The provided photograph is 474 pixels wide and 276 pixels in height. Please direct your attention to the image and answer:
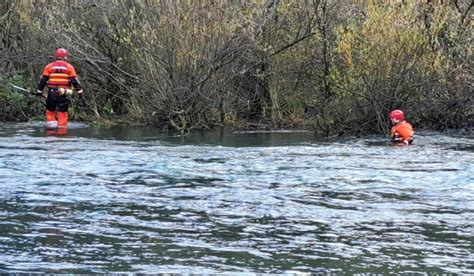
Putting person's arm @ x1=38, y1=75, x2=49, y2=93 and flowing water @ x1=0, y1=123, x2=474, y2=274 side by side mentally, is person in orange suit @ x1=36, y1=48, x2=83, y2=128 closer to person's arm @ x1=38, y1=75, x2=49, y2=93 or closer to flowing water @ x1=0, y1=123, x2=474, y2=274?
person's arm @ x1=38, y1=75, x2=49, y2=93

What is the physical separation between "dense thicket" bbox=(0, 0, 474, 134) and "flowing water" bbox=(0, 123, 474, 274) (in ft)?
9.65

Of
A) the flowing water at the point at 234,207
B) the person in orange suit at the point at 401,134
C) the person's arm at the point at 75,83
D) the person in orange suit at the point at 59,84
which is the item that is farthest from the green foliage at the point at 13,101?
the person in orange suit at the point at 401,134

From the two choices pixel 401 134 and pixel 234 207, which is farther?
pixel 401 134

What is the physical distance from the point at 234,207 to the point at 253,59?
13.4m

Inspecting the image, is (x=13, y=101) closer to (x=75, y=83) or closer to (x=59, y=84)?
(x=59, y=84)

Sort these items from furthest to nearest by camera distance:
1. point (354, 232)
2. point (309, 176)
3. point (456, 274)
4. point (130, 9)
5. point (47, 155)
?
point (130, 9) < point (47, 155) < point (309, 176) < point (354, 232) < point (456, 274)

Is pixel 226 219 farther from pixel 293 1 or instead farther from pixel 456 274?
pixel 293 1

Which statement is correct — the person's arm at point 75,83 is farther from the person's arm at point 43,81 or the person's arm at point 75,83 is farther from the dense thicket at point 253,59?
the dense thicket at point 253,59

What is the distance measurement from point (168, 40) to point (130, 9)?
204 centimetres

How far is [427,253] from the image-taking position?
28.6 ft

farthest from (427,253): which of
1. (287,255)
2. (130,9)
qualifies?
(130,9)

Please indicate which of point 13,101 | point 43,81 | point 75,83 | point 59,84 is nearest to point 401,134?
point 75,83

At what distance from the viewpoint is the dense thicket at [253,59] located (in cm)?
2059

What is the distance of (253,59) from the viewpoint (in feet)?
79.7
